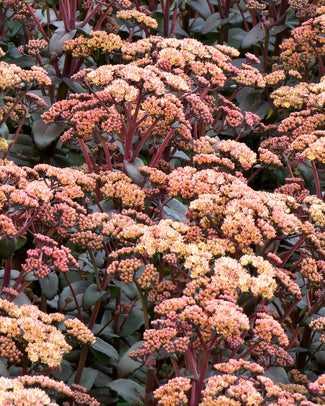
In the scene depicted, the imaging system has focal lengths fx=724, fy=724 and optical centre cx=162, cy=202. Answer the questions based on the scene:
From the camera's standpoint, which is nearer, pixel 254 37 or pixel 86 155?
pixel 86 155

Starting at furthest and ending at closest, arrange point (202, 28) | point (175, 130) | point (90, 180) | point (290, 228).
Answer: point (202, 28), point (175, 130), point (90, 180), point (290, 228)

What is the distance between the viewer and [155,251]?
11.8 ft

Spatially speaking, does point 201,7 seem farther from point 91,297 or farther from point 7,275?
point 7,275

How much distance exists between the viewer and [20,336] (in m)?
2.98

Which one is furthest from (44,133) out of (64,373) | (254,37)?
(254,37)

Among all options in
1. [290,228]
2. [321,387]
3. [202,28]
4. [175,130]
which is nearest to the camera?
[321,387]

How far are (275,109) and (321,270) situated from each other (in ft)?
7.68

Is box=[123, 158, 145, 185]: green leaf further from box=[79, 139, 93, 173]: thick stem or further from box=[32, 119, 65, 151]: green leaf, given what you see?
box=[32, 119, 65, 151]: green leaf

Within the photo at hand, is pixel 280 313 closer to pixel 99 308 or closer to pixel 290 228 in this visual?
pixel 290 228

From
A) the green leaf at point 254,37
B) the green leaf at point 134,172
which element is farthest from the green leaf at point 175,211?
A: the green leaf at point 254,37

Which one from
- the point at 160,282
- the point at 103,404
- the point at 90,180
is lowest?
the point at 103,404

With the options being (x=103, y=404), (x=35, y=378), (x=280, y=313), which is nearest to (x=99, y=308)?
(x=103, y=404)

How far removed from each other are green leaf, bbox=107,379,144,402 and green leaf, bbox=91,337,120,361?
0.15 m

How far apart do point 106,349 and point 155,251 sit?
67cm
